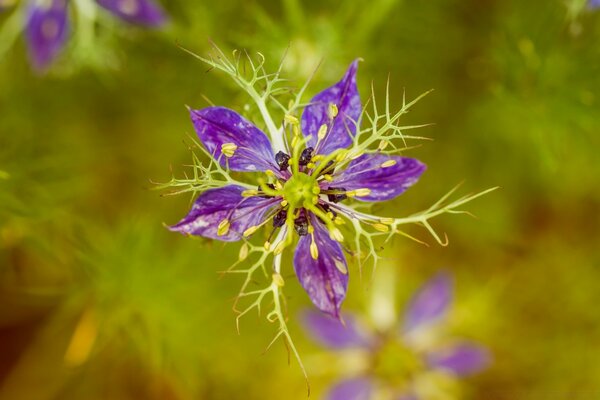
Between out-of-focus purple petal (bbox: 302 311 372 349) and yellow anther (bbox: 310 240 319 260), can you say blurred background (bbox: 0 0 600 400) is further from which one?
yellow anther (bbox: 310 240 319 260)

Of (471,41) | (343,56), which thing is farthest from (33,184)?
(471,41)

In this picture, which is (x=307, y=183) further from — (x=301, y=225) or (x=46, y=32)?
(x=46, y=32)

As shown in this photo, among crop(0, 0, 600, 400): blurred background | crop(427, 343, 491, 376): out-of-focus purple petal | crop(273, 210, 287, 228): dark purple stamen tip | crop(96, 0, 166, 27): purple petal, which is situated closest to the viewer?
crop(273, 210, 287, 228): dark purple stamen tip

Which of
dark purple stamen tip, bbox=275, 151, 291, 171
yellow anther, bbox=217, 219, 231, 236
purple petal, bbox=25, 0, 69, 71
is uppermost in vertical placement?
purple petal, bbox=25, 0, 69, 71

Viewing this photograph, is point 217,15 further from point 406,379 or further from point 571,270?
point 571,270

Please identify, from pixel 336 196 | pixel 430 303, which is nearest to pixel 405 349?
pixel 430 303

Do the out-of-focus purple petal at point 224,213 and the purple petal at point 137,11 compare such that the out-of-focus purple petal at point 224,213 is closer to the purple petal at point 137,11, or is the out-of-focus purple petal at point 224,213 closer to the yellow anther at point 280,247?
the yellow anther at point 280,247

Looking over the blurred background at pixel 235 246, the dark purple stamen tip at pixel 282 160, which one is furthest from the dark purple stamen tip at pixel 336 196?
the blurred background at pixel 235 246

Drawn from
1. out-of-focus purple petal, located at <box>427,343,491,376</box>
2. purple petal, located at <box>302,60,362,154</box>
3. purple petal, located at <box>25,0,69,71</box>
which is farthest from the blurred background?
purple petal, located at <box>302,60,362,154</box>
